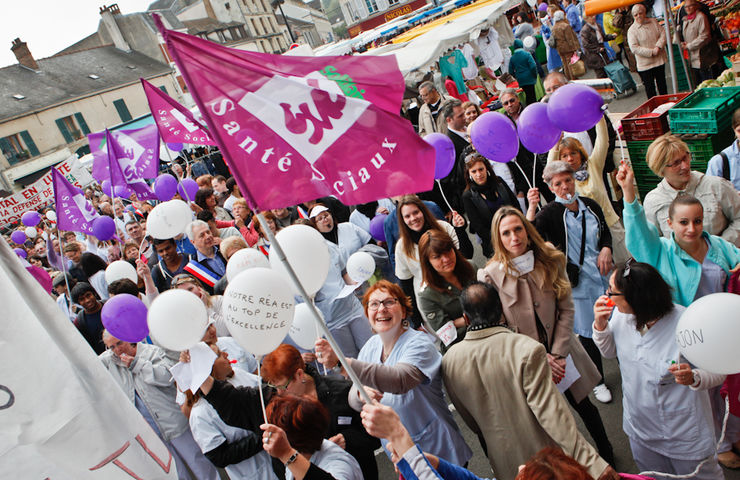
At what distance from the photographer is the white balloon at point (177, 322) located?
3.12m

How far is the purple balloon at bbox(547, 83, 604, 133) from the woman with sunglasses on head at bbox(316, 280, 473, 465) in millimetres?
2192

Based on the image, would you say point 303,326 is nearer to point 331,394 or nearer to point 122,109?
point 331,394

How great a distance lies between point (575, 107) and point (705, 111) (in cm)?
172

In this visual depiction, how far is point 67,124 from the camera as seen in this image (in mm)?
36875

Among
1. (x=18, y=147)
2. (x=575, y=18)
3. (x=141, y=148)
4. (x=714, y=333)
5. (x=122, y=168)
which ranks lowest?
(x=714, y=333)

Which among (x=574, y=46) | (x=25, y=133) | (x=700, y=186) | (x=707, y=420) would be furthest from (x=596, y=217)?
(x=25, y=133)

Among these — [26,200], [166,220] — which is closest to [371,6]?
[26,200]

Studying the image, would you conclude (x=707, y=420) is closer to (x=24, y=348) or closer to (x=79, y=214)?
(x=24, y=348)

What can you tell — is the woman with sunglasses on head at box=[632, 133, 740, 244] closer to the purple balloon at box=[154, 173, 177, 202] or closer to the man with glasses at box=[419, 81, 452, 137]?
the man with glasses at box=[419, 81, 452, 137]

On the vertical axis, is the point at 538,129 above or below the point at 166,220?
below

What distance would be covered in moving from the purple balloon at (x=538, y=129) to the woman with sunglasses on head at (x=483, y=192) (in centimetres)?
50

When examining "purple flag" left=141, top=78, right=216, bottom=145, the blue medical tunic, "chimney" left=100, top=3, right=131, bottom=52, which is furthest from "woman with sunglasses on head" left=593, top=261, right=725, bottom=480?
"chimney" left=100, top=3, right=131, bottom=52

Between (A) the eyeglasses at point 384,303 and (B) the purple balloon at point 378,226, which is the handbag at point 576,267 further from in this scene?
(B) the purple balloon at point 378,226

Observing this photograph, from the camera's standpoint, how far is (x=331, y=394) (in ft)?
10.3
